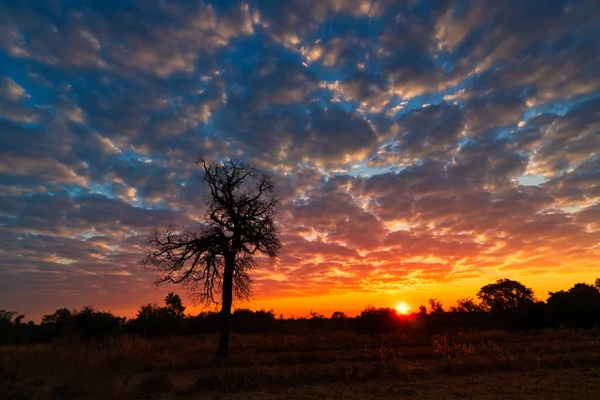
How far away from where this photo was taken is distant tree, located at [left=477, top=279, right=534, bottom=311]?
53969 mm

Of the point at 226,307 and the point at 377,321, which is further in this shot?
the point at 377,321

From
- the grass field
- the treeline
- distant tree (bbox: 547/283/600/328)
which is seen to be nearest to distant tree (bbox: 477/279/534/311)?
the treeline

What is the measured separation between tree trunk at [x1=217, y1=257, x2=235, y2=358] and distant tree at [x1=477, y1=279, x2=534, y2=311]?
46.1 metres

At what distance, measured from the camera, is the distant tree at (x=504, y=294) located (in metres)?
54.0

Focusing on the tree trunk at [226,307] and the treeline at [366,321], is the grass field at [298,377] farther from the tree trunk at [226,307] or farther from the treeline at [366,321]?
the treeline at [366,321]

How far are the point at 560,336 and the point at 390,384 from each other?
20.6 m

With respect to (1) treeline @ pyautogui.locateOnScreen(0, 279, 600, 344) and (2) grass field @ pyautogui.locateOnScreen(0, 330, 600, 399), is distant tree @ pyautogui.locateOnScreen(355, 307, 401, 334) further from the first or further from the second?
(2) grass field @ pyautogui.locateOnScreen(0, 330, 600, 399)

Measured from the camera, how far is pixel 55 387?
10.3m

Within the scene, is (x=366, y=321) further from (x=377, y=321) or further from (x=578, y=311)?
(x=578, y=311)

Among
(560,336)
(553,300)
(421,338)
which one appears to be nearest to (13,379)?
(421,338)

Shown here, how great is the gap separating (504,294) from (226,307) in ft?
170

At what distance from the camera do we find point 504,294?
55.8m

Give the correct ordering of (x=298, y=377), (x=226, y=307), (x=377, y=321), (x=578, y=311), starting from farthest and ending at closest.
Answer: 1. (x=578, y=311)
2. (x=377, y=321)
3. (x=226, y=307)
4. (x=298, y=377)

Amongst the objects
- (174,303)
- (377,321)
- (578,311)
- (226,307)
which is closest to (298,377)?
(226,307)
